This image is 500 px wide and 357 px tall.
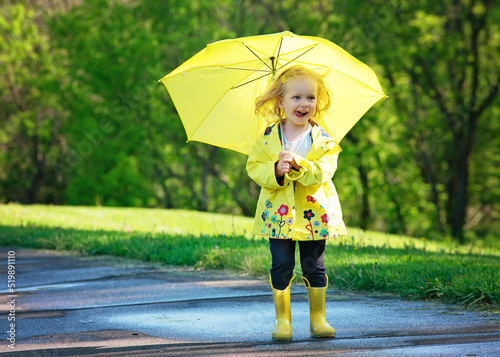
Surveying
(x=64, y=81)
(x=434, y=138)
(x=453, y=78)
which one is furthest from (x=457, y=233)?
(x=64, y=81)

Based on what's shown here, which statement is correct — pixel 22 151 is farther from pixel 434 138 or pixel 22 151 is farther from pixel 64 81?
pixel 434 138

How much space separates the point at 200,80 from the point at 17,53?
25750 mm

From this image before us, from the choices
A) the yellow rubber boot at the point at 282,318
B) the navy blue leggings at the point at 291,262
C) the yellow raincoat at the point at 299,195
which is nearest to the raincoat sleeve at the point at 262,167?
the yellow raincoat at the point at 299,195

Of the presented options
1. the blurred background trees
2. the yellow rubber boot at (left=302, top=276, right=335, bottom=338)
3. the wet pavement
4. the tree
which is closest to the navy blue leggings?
the yellow rubber boot at (left=302, top=276, right=335, bottom=338)

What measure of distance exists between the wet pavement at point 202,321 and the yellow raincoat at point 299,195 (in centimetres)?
71

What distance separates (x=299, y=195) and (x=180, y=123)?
22.9m

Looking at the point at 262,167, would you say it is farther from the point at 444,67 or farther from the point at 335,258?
the point at 444,67

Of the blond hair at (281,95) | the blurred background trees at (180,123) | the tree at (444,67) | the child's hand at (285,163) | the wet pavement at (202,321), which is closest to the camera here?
the wet pavement at (202,321)

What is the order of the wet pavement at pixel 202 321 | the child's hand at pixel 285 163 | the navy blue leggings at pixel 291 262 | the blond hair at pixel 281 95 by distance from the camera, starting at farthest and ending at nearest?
the blond hair at pixel 281 95
the navy blue leggings at pixel 291 262
the child's hand at pixel 285 163
the wet pavement at pixel 202 321

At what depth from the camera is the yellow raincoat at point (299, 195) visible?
3926mm

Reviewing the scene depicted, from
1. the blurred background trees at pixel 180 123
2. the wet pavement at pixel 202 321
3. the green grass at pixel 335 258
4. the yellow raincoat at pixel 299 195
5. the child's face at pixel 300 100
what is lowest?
the wet pavement at pixel 202 321

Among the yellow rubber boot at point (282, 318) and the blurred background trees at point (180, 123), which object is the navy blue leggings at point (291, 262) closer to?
the yellow rubber boot at point (282, 318)

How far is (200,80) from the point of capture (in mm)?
4688

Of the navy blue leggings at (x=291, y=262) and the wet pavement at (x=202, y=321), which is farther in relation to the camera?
the navy blue leggings at (x=291, y=262)
